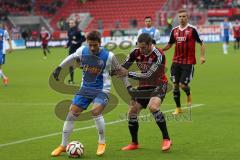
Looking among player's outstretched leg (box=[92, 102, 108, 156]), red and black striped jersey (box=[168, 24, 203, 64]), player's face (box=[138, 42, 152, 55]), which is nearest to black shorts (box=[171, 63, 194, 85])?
red and black striped jersey (box=[168, 24, 203, 64])

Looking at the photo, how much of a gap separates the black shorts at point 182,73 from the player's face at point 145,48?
460 centimetres

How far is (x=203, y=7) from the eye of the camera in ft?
198

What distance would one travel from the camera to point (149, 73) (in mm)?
10617

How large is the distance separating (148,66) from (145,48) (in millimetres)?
514

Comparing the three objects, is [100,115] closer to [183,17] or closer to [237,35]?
[183,17]

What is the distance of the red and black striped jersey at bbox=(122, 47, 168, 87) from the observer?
10.5 meters

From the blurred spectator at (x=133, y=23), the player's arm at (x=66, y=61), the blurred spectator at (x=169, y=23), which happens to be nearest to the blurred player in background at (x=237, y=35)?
the blurred spectator at (x=169, y=23)

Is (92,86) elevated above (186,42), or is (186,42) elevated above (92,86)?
(186,42)

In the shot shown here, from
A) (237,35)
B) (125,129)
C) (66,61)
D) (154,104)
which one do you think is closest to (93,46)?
(66,61)

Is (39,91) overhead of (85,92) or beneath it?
beneath

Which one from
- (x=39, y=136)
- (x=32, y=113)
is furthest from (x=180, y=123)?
(x=32, y=113)

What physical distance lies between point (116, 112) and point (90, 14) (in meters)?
49.7

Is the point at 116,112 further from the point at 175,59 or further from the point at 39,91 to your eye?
the point at 39,91

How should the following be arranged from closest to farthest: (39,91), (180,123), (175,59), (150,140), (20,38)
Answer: (150,140) < (180,123) < (175,59) < (39,91) < (20,38)
